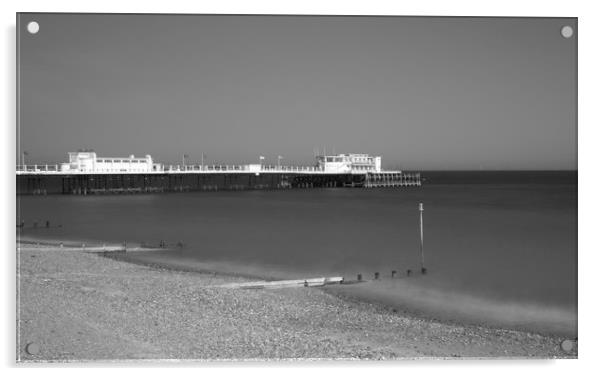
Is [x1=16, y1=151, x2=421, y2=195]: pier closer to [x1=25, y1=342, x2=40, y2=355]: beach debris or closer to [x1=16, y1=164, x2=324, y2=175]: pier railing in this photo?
[x1=16, y1=164, x2=324, y2=175]: pier railing

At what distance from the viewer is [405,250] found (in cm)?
866

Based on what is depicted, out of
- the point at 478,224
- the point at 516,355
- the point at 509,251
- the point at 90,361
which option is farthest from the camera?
the point at 478,224

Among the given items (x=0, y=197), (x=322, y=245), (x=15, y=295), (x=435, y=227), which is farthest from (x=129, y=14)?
(x=435, y=227)

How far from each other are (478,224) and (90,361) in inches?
364

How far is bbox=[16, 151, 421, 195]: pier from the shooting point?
65.4ft

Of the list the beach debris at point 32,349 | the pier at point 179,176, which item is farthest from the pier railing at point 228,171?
the beach debris at point 32,349

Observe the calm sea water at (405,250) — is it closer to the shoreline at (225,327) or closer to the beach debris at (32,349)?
the shoreline at (225,327)

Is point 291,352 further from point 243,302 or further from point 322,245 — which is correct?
point 322,245

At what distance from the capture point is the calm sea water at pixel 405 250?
5.34m

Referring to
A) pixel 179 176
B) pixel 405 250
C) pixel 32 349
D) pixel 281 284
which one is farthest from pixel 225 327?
pixel 179 176

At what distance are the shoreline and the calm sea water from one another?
1.73 feet

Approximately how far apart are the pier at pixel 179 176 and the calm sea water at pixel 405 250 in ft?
16.2

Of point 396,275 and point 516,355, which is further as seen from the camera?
point 396,275
